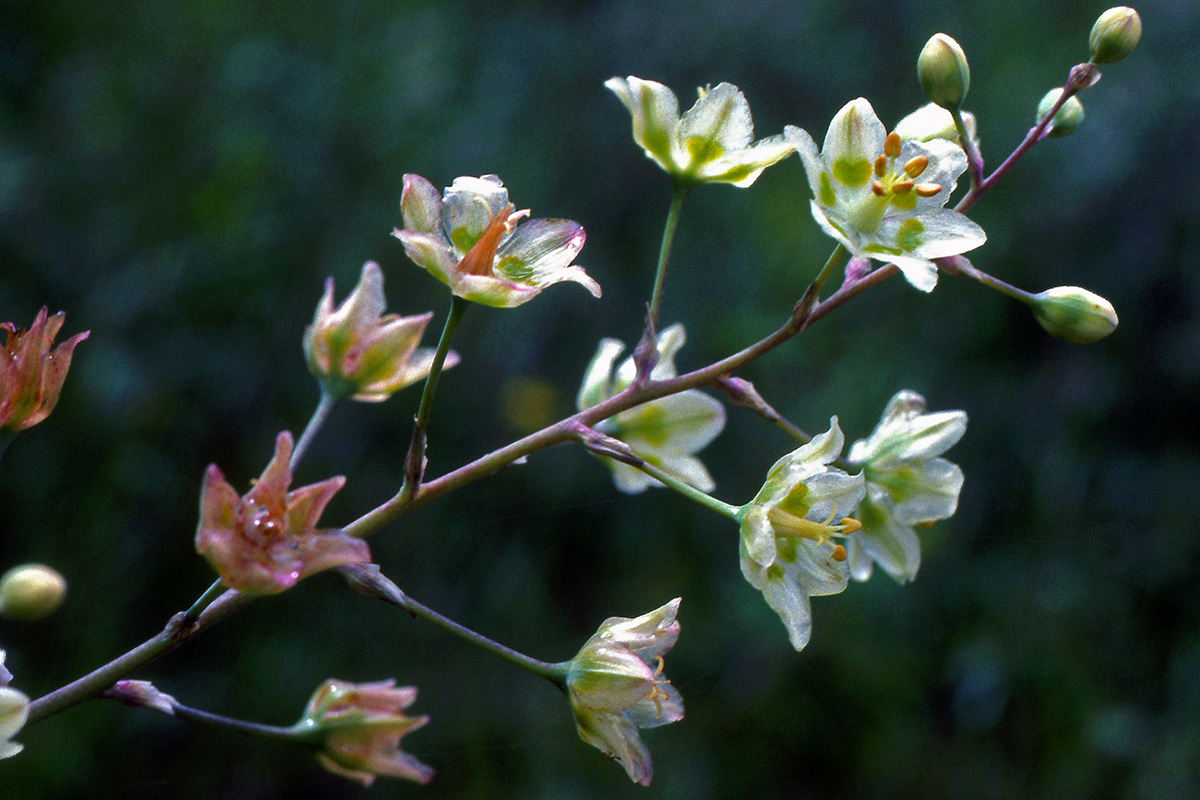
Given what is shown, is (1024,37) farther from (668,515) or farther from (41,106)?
(41,106)

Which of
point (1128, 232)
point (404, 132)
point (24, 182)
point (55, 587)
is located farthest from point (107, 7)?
point (1128, 232)

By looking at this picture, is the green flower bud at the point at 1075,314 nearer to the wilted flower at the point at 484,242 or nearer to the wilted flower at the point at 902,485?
the wilted flower at the point at 902,485

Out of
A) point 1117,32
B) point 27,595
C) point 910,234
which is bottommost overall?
point 27,595

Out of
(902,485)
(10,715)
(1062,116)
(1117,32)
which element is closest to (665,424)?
(902,485)

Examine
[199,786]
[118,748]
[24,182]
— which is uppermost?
[24,182]

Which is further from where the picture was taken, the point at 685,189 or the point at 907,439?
the point at 907,439

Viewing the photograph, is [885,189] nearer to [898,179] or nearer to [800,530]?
[898,179]
